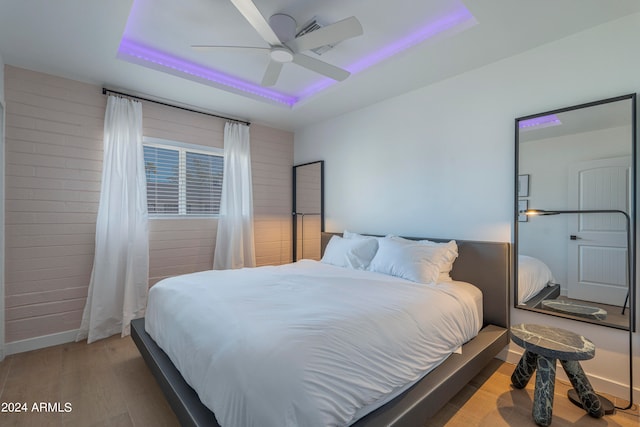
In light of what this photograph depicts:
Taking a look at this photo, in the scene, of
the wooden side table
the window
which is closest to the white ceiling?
the window

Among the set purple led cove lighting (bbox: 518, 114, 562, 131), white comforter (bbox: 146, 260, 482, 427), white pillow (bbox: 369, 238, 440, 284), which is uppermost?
purple led cove lighting (bbox: 518, 114, 562, 131)

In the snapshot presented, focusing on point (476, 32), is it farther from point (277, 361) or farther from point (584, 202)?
point (277, 361)

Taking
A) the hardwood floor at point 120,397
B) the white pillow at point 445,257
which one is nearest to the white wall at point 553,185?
the white pillow at point 445,257

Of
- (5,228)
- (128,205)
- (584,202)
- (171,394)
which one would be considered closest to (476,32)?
(584,202)

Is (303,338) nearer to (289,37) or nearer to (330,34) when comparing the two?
(330,34)

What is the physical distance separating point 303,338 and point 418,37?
250 cm

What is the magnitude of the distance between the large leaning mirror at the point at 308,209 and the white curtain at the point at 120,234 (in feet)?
6.66

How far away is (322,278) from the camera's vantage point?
2520 millimetres

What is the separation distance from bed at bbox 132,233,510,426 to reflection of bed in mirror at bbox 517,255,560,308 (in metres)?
0.11

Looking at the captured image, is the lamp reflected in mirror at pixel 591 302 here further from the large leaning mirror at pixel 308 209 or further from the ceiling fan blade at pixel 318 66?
the large leaning mirror at pixel 308 209

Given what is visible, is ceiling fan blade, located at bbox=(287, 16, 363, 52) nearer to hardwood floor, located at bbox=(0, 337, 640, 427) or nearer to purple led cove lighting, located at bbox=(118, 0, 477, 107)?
purple led cove lighting, located at bbox=(118, 0, 477, 107)

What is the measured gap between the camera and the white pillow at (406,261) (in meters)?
2.46

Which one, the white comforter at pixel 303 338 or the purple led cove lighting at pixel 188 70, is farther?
the purple led cove lighting at pixel 188 70

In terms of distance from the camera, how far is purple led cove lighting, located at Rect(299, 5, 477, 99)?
215cm
